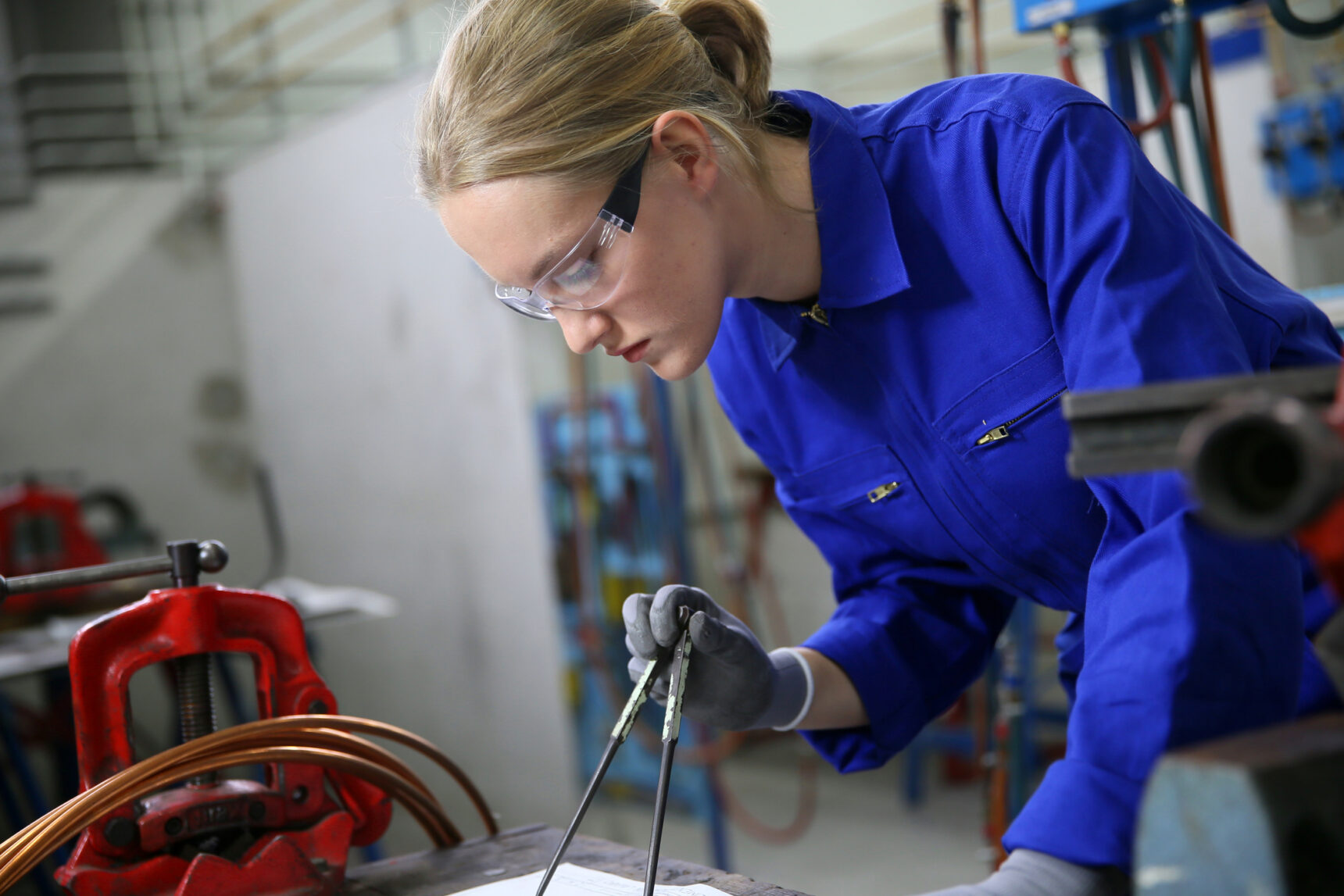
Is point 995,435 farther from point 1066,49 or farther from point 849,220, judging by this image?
point 1066,49

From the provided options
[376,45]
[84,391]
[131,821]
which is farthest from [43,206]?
[131,821]

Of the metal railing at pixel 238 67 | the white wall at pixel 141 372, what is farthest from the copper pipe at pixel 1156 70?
the white wall at pixel 141 372

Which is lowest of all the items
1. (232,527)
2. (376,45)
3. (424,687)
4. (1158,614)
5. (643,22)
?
(424,687)

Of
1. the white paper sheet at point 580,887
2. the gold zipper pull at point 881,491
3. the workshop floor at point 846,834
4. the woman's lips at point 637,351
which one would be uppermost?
the woman's lips at point 637,351

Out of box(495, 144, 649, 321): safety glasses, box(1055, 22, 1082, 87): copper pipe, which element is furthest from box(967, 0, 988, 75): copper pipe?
box(495, 144, 649, 321): safety glasses

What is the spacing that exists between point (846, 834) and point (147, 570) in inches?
115

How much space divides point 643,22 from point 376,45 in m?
5.05

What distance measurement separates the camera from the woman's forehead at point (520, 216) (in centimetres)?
92

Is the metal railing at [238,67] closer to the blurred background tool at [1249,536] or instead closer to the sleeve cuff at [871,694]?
the sleeve cuff at [871,694]

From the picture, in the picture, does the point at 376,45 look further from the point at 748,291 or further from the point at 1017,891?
the point at 1017,891

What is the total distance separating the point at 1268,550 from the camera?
67 cm

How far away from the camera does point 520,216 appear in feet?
3.05

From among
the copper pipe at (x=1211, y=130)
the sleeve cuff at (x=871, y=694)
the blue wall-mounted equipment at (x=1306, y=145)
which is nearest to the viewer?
the sleeve cuff at (x=871, y=694)

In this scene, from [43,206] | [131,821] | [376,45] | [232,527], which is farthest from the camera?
[376,45]
